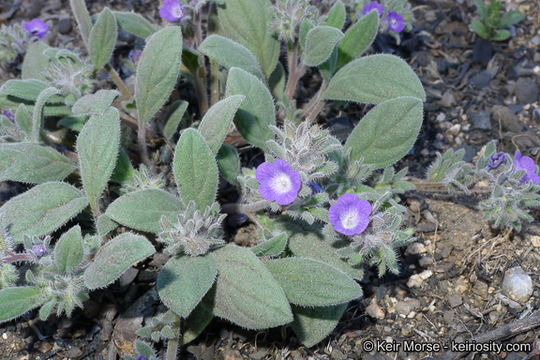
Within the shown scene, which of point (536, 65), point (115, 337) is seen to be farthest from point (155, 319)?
point (536, 65)

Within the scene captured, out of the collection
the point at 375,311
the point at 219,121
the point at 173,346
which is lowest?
the point at 375,311

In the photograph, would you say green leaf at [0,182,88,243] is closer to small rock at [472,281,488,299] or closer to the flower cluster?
the flower cluster

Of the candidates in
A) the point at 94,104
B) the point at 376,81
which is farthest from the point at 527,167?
the point at 94,104

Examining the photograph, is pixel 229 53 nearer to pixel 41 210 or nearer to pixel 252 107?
pixel 252 107

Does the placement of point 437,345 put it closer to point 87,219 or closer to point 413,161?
point 413,161

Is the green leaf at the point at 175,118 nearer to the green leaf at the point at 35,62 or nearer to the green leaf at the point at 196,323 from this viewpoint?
the green leaf at the point at 35,62

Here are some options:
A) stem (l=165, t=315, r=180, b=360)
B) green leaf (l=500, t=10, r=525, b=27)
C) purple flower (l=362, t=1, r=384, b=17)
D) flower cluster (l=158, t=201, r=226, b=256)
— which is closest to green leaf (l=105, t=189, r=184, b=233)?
flower cluster (l=158, t=201, r=226, b=256)

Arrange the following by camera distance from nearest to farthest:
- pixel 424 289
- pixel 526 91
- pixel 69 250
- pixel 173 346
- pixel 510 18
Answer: pixel 69 250 < pixel 173 346 < pixel 424 289 < pixel 526 91 < pixel 510 18

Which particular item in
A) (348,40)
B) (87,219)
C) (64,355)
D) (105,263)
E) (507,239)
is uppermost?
(348,40)
